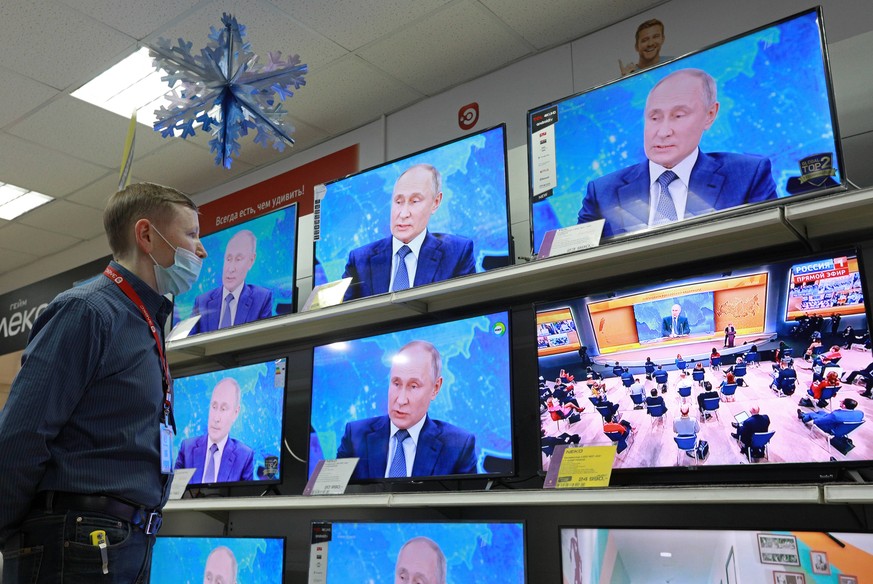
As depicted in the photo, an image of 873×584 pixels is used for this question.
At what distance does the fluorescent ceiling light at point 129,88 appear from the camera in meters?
3.52

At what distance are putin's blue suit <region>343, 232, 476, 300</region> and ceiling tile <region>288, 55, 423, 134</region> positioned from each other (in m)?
0.93

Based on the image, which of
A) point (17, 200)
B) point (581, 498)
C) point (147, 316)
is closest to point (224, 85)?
point (147, 316)

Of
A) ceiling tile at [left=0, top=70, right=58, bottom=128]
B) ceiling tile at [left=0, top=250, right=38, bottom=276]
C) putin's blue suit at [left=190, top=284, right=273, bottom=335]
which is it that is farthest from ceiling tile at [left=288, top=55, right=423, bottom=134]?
ceiling tile at [left=0, top=250, right=38, bottom=276]

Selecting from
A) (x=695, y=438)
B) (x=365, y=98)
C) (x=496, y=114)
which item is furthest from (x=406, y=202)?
(x=695, y=438)

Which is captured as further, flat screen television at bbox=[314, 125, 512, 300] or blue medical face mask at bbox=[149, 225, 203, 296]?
flat screen television at bbox=[314, 125, 512, 300]

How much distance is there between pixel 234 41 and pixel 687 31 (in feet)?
5.71

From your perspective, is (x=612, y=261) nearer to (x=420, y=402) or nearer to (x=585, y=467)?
(x=585, y=467)

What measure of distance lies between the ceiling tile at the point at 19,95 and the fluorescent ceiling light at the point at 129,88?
0.51 feet

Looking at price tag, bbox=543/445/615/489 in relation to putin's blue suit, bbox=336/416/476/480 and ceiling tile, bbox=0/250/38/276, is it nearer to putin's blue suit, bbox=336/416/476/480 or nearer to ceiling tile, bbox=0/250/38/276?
putin's blue suit, bbox=336/416/476/480

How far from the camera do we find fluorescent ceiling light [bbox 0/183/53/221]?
4.83 meters

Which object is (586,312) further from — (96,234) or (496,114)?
(96,234)

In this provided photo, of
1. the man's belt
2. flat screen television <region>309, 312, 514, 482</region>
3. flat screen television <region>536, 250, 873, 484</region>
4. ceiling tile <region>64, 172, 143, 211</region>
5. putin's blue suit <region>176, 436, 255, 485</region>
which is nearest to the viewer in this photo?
the man's belt

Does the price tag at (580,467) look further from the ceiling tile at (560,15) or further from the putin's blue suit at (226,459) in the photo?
the ceiling tile at (560,15)

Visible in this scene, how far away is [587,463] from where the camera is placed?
228 centimetres
